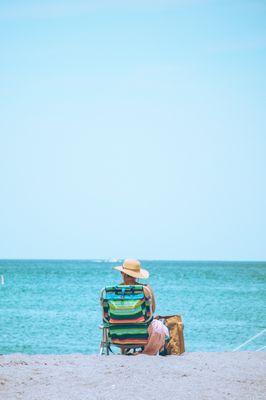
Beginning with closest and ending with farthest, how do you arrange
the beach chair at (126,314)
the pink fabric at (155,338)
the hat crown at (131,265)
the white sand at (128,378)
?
the white sand at (128,378) → the beach chair at (126,314) → the pink fabric at (155,338) → the hat crown at (131,265)

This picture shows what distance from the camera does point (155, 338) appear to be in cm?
817

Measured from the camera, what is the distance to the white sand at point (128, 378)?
607 centimetres

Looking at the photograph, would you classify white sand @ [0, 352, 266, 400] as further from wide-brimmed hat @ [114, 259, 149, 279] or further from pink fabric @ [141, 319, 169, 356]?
wide-brimmed hat @ [114, 259, 149, 279]

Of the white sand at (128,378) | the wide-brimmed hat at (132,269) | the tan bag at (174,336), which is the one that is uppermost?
the wide-brimmed hat at (132,269)

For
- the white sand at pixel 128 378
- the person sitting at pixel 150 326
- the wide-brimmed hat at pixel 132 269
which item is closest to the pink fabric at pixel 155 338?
the person sitting at pixel 150 326

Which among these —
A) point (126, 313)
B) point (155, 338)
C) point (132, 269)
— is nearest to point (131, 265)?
point (132, 269)

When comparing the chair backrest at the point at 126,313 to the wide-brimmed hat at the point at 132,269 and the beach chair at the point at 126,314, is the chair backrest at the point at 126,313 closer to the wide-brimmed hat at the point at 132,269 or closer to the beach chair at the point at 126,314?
the beach chair at the point at 126,314

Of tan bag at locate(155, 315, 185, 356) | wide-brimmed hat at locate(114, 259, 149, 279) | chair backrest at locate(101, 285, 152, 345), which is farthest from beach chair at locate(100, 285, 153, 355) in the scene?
tan bag at locate(155, 315, 185, 356)

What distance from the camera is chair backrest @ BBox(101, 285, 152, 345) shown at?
7957 mm

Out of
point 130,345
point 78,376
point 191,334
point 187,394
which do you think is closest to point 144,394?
point 187,394

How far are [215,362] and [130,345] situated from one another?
40.1 inches

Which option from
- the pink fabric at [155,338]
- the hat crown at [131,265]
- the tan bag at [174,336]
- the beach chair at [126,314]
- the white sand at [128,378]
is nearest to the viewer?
the white sand at [128,378]

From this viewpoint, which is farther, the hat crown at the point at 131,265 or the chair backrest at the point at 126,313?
the hat crown at the point at 131,265

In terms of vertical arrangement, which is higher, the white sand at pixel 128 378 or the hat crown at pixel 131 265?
the hat crown at pixel 131 265
